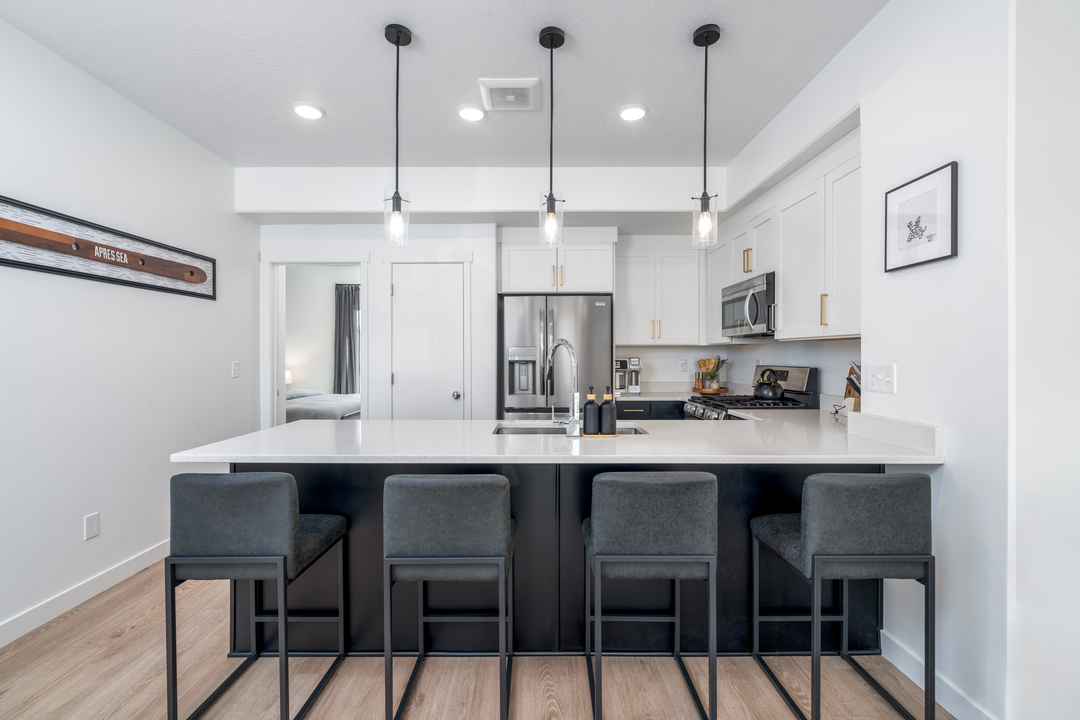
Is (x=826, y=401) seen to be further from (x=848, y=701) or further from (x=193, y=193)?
(x=193, y=193)

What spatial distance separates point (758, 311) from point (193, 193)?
11.9 feet

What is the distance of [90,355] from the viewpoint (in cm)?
239

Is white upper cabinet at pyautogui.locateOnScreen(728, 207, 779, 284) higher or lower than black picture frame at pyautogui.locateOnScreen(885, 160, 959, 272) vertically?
higher

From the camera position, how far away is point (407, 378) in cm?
388

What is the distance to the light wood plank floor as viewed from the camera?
1622 mm

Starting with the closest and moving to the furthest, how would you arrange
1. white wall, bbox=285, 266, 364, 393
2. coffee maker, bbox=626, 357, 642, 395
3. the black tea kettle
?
the black tea kettle
coffee maker, bbox=626, 357, 642, 395
white wall, bbox=285, 266, 364, 393

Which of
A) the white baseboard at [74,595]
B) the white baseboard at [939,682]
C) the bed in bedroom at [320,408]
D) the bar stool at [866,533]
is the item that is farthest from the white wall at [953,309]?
the bed in bedroom at [320,408]

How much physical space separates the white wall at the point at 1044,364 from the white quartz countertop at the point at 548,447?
0.28 metres

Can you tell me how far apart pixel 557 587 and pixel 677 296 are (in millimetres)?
3006

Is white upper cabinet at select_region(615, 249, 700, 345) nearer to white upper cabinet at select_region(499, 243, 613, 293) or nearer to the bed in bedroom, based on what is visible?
white upper cabinet at select_region(499, 243, 613, 293)

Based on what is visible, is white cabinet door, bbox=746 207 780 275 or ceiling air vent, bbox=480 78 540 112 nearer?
ceiling air vent, bbox=480 78 540 112

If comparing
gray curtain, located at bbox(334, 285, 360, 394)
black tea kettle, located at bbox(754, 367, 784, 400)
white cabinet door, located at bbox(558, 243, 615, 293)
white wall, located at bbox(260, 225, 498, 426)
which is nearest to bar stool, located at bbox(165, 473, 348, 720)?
white wall, located at bbox(260, 225, 498, 426)

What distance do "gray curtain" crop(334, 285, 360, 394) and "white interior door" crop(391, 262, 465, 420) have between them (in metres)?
3.27

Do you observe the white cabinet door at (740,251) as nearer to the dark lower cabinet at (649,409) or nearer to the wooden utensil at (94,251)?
the dark lower cabinet at (649,409)
